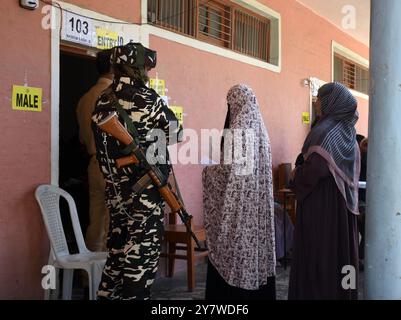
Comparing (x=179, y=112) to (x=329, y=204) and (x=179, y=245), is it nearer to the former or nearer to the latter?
(x=179, y=245)

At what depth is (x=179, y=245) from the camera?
4.86 meters

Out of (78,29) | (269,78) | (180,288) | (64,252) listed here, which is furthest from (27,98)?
(269,78)

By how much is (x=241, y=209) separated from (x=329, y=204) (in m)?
0.56

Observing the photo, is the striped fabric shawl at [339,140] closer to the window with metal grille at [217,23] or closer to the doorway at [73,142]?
the doorway at [73,142]

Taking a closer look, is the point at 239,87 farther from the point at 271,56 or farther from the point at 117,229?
the point at 271,56

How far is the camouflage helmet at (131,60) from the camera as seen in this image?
9.47ft

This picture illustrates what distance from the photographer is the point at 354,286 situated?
3.18m

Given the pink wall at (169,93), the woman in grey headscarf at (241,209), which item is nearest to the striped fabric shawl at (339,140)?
the woman in grey headscarf at (241,209)

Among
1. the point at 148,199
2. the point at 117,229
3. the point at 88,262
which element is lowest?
the point at 88,262

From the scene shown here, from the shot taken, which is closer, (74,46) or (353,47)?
(74,46)

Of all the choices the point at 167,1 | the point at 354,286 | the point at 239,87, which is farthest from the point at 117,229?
the point at 167,1

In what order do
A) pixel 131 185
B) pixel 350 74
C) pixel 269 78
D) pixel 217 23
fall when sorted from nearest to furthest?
pixel 131 185 → pixel 217 23 → pixel 269 78 → pixel 350 74

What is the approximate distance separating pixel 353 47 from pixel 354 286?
711cm

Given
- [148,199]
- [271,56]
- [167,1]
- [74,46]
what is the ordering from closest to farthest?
[148,199] < [74,46] < [167,1] < [271,56]
